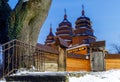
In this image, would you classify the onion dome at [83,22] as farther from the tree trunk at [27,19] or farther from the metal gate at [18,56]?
the metal gate at [18,56]

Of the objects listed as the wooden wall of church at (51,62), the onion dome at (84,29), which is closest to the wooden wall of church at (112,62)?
the wooden wall of church at (51,62)

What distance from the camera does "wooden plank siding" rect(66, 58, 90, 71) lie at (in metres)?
14.7

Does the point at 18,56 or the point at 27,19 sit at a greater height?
the point at 27,19

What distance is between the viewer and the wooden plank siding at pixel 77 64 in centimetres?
1467

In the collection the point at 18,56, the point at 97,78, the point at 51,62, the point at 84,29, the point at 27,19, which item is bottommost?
the point at 97,78

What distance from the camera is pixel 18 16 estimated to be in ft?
33.3

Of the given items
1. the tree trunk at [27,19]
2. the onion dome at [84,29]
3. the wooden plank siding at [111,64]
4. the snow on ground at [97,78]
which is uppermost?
the onion dome at [84,29]

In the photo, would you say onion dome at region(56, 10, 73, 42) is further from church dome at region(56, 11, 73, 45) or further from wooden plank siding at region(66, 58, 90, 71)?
wooden plank siding at region(66, 58, 90, 71)

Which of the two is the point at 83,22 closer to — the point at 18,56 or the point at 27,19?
the point at 27,19

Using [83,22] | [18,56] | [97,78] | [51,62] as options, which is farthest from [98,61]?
[83,22]

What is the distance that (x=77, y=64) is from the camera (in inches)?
607

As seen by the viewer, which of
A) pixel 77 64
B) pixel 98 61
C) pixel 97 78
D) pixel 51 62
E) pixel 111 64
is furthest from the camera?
pixel 111 64

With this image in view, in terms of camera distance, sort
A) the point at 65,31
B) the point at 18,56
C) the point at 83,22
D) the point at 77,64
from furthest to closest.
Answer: the point at 65,31, the point at 83,22, the point at 77,64, the point at 18,56

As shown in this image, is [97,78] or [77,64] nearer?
[97,78]
